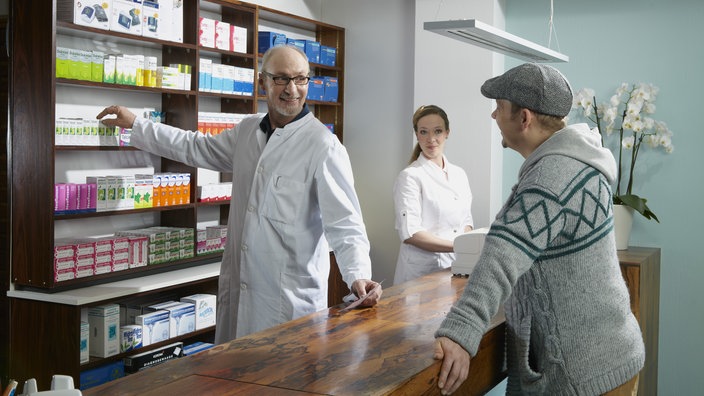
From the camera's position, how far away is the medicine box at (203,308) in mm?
4602

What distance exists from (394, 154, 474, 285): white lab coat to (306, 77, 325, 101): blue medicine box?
1.61 meters

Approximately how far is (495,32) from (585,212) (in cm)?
142

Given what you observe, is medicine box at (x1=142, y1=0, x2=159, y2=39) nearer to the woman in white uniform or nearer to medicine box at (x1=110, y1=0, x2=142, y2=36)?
medicine box at (x1=110, y1=0, x2=142, y2=36)

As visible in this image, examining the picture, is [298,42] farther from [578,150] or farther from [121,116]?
[578,150]

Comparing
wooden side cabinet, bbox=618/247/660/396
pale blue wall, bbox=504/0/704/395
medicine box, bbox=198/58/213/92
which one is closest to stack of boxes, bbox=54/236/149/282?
medicine box, bbox=198/58/213/92

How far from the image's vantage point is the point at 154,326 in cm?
433

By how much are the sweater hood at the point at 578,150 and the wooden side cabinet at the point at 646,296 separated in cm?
241

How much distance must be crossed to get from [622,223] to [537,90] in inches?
113

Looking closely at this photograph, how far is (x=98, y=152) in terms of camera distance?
4375 millimetres

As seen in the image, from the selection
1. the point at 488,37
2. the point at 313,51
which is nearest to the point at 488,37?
the point at 488,37

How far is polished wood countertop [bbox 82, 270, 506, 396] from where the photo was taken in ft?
6.09

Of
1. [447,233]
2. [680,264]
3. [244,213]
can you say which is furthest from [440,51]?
[244,213]

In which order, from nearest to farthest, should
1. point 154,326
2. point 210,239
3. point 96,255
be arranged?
1. point 96,255
2. point 154,326
3. point 210,239

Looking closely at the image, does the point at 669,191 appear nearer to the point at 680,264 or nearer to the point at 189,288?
the point at 680,264
